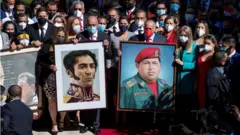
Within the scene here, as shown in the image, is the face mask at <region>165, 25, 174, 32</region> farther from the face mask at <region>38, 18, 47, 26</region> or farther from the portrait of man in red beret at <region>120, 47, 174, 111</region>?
the face mask at <region>38, 18, 47, 26</region>

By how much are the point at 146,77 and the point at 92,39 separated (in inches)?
44.3

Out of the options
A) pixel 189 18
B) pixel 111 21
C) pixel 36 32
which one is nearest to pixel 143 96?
pixel 111 21

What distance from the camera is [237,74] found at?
10109mm

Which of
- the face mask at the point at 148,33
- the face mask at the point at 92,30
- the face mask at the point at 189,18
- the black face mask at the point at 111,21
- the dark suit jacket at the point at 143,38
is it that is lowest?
the dark suit jacket at the point at 143,38

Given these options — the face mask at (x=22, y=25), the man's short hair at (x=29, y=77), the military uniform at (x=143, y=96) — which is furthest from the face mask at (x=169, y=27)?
the face mask at (x=22, y=25)

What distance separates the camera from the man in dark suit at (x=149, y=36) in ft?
36.3

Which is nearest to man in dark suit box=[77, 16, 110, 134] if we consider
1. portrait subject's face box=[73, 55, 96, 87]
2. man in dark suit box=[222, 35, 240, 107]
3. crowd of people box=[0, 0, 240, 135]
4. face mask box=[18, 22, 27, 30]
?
crowd of people box=[0, 0, 240, 135]

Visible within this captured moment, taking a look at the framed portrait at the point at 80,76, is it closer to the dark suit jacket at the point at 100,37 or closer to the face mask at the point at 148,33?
the dark suit jacket at the point at 100,37

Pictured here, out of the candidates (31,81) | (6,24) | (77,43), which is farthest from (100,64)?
(6,24)

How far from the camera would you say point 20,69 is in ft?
36.3

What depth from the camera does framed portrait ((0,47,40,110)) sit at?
11.0 metres

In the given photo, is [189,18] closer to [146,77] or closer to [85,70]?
[146,77]

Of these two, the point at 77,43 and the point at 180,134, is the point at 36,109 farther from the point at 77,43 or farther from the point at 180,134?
the point at 180,134

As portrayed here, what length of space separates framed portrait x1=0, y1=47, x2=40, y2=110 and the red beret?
1.72 metres
